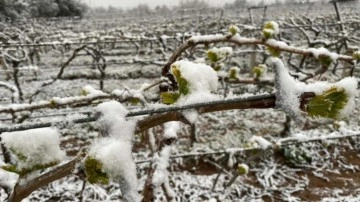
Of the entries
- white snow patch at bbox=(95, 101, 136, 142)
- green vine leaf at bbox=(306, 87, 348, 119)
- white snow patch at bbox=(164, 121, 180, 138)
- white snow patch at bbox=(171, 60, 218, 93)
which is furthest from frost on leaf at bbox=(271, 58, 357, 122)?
white snow patch at bbox=(164, 121, 180, 138)

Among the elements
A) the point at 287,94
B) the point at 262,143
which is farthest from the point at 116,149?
the point at 262,143

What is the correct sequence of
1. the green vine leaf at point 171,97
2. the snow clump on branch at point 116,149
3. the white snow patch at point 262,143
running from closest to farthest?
the snow clump on branch at point 116,149 → the green vine leaf at point 171,97 → the white snow patch at point 262,143

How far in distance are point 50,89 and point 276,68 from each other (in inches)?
377

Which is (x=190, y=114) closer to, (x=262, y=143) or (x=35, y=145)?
(x=35, y=145)

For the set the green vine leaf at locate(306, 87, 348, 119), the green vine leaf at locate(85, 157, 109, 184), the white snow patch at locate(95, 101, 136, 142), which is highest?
the green vine leaf at locate(306, 87, 348, 119)

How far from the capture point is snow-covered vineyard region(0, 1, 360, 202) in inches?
24.5

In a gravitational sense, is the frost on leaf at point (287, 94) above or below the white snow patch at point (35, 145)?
above

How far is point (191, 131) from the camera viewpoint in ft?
17.9

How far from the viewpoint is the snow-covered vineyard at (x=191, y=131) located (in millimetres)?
622

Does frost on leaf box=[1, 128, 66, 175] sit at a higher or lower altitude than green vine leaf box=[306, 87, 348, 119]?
lower

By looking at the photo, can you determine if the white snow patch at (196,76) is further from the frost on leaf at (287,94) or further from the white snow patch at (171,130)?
the white snow patch at (171,130)

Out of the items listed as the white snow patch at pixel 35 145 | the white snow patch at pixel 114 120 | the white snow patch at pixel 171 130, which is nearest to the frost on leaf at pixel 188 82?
the white snow patch at pixel 114 120

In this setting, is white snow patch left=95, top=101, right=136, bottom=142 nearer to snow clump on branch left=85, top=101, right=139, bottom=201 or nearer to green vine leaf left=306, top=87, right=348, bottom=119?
snow clump on branch left=85, top=101, right=139, bottom=201

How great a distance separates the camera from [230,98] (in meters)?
0.62
